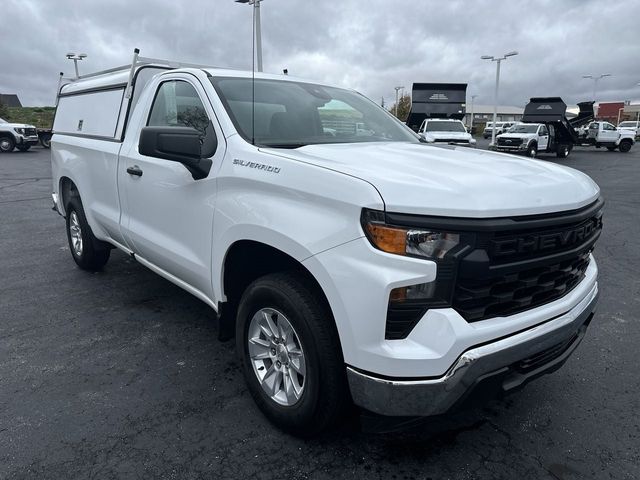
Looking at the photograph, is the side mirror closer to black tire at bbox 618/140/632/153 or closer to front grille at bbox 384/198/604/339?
front grille at bbox 384/198/604/339

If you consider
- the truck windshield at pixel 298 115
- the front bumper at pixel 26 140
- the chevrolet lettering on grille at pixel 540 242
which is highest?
the truck windshield at pixel 298 115

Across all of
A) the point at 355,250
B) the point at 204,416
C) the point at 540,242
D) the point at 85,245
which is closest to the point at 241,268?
the point at 204,416

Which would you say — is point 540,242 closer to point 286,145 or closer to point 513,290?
point 513,290

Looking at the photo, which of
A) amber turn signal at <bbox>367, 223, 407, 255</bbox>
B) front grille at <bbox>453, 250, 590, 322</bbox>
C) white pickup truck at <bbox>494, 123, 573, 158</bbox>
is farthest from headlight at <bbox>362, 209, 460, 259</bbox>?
white pickup truck at <bbox>494, 123, 573, 158</bbox>

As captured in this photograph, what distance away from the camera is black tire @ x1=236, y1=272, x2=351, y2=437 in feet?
7.22

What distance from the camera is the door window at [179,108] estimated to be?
3151mm

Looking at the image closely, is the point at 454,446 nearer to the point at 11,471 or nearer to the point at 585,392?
the point at 585,392

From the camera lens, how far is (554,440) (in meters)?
2.58

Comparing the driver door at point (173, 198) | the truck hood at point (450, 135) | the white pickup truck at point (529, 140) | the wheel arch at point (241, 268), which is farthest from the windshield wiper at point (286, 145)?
the white pickup truck at point (529, 140)

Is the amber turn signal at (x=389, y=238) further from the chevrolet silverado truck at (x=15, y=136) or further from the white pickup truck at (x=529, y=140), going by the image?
the chevrolet silverado truck at (x=15, y=136)

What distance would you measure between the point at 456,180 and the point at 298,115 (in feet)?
5.03

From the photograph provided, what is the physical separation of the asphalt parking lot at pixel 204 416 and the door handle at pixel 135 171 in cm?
123

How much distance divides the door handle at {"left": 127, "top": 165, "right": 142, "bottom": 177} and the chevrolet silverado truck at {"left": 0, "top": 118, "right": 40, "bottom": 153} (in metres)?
25.0

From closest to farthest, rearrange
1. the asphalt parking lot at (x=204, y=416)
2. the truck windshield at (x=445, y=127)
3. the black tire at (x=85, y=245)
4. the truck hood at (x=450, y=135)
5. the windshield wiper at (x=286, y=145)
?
the asphalt parking lot at (x=204, y=416)
the windshield wiper at (x=286, y=145)
the black tire at (x=85, y=245)
the truck hood at (x=450, y=135)
the truck windshield at (x=445, y=127)
